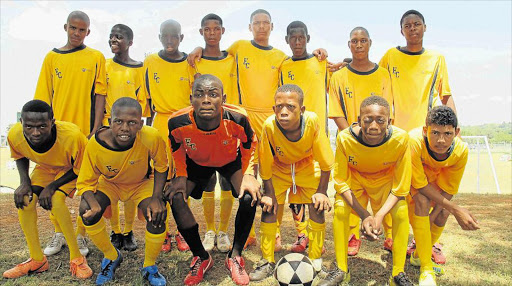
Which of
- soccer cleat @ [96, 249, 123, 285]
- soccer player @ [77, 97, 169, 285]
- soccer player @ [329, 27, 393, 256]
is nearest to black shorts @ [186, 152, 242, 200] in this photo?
soccer player @ [77, 97, 169, 285]

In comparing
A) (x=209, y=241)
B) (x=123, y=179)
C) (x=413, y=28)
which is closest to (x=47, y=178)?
(x=123, y=179)

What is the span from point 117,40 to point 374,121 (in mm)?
3534

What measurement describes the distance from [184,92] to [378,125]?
258 centimetres

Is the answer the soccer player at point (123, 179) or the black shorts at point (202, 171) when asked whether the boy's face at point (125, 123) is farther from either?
the black shorts at point (202, 171)

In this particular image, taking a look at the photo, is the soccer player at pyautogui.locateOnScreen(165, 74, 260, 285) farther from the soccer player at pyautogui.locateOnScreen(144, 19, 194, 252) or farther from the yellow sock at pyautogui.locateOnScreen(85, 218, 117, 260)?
the soccer player at pyautogui.locateOnScreen(144, 19, 194, 252)

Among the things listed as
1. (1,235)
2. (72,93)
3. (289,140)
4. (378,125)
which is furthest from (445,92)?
(1,235)

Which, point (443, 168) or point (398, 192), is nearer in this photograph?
point (398, 192)

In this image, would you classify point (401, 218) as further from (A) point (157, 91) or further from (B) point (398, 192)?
(A) point (157, 91)

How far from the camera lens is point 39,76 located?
4781 millimetres

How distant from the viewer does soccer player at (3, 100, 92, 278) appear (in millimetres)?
3818

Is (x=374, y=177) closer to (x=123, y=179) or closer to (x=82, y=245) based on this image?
(x=123, y=179)

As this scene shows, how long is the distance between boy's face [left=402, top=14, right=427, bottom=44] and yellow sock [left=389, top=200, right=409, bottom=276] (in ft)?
7.13

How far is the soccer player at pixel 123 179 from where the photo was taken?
3699mm

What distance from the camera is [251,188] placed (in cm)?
385
